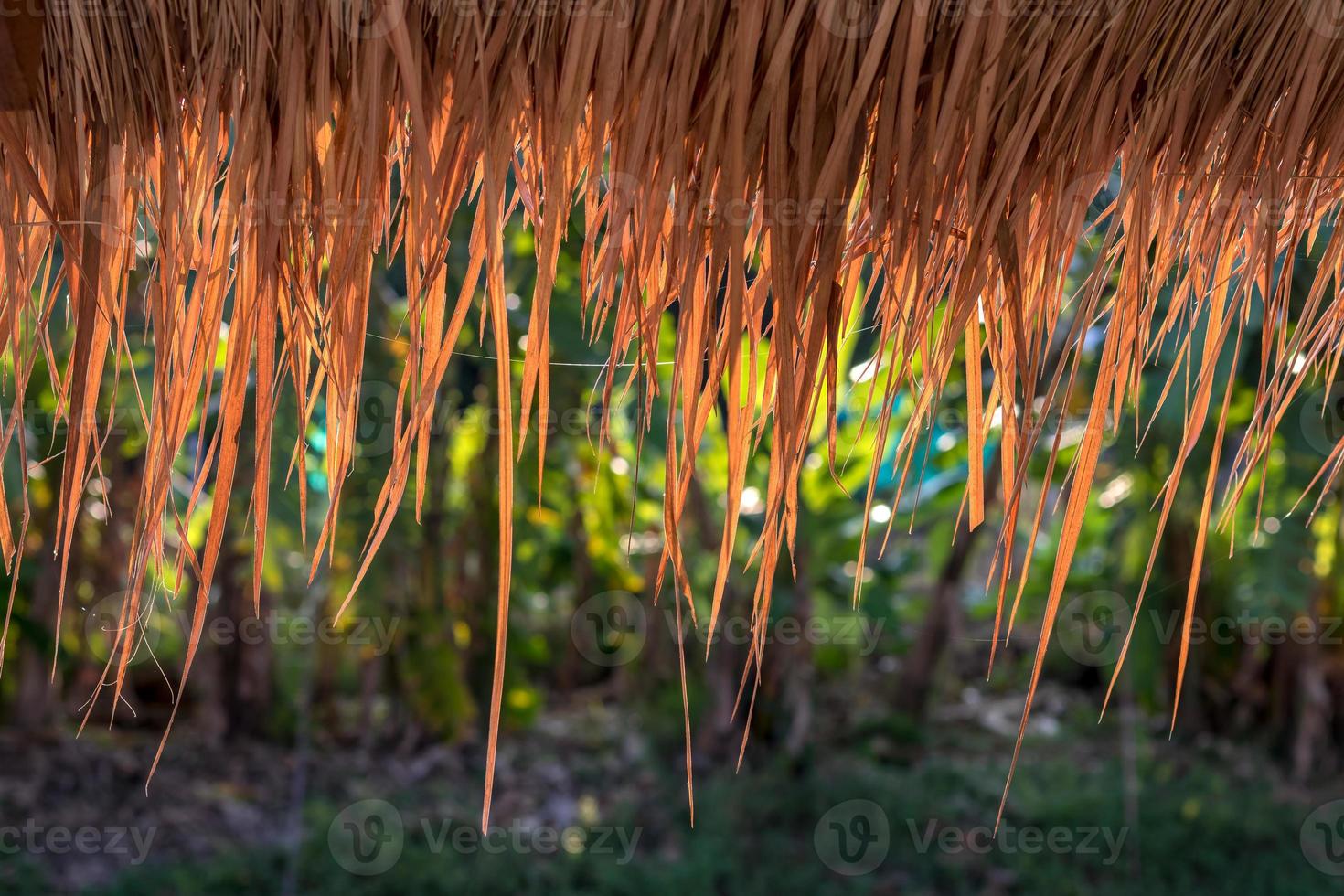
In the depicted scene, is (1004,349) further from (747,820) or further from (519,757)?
(519,757)

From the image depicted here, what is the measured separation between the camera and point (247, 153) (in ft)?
2.15

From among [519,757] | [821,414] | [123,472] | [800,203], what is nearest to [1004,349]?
[800,203]

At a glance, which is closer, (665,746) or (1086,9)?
(1086,9)

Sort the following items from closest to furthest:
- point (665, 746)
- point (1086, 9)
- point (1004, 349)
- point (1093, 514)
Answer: point (1086, 9), point (1004, 349), point (665, 746), point (1093, 514)

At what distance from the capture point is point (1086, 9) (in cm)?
61

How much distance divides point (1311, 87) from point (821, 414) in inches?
69.6

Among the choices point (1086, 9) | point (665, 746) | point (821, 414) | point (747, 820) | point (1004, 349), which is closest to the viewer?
point (1086, 9)

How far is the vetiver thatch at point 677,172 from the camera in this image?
0.61 meters

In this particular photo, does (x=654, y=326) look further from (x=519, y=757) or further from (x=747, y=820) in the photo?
(x=519, y=757)

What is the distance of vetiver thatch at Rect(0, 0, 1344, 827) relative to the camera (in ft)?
1.99

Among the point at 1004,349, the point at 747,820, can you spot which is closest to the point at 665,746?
the point at 747,820

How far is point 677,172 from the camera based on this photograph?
646mm

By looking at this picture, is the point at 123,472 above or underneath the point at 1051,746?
above

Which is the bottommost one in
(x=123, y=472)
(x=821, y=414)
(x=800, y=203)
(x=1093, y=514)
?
(x=1093, y=514)
